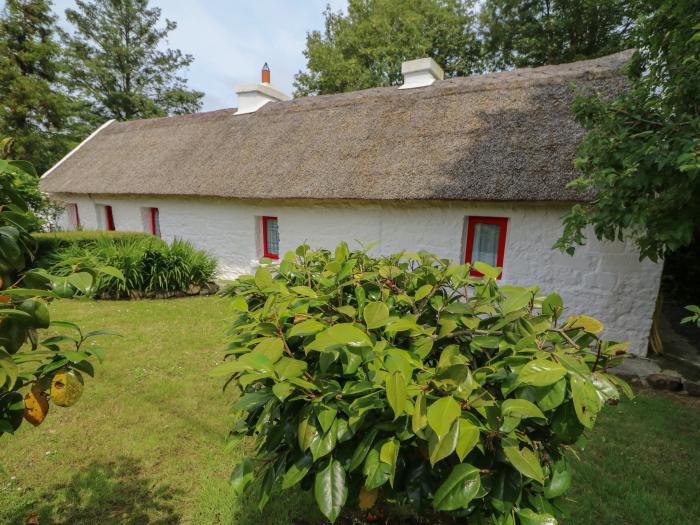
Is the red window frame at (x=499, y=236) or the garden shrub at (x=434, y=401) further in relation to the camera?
the red window frame at (x=499, y=236)

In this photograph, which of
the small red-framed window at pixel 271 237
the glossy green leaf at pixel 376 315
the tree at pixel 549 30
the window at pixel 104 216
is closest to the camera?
the glossy green leaf at pixel 376 315

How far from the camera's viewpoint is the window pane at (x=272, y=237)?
9718 mm

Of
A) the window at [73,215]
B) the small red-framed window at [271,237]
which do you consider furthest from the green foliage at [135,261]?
the window at [73,215]

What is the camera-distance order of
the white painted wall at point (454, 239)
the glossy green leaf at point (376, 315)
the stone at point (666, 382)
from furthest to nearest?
the white painted wall at point (454, 239), the stone at point (666, 382), the glossy green leaf at point (376, 315)

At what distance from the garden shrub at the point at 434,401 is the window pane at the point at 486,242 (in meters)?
5.66

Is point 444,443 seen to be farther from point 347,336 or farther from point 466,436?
point 347,336

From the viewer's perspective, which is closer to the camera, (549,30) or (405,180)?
(405,180)

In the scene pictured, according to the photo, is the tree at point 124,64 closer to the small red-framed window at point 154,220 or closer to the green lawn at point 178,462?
the small red-framed window at point 154,220

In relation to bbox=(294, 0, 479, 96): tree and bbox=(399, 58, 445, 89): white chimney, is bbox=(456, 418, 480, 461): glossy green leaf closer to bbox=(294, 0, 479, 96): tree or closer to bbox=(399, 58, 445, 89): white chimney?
bbox=(399, 58, 445, 89): white chimney

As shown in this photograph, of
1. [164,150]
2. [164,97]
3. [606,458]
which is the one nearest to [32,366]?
[606,458]

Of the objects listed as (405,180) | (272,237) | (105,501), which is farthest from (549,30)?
(105,501)

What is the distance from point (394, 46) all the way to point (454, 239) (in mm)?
17358

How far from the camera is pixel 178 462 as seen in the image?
→ 3.13m

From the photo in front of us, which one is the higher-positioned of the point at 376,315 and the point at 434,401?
the point at 376,315
